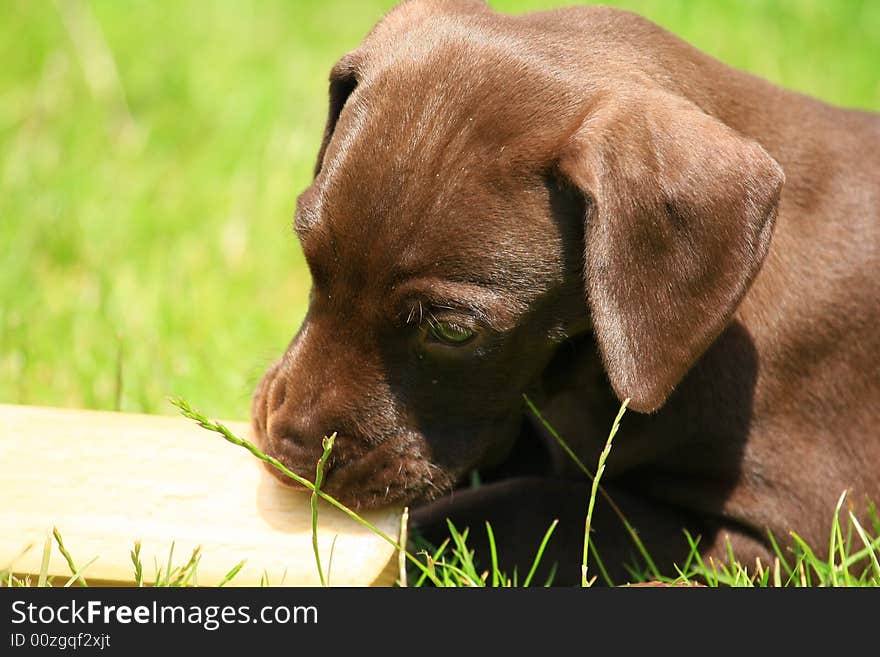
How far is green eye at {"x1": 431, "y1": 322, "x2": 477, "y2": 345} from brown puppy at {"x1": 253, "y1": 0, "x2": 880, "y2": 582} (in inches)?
0.5

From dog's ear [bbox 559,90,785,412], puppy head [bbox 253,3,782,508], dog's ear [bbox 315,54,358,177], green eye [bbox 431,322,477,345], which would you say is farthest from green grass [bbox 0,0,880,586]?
dog's ear [bbox 315,54,358,177]

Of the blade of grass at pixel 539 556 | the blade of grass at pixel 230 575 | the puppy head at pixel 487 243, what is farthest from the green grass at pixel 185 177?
the puppy head at pixel 487 243

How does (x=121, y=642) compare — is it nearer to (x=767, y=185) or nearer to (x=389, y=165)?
(x=389, y=165)

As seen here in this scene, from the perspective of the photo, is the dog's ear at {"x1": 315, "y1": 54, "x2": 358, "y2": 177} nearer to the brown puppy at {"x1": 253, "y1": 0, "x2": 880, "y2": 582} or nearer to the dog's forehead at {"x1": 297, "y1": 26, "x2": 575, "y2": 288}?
the brown puppy at {"x1": 253, "y1": 0, "x2": 880, "y2": 582}

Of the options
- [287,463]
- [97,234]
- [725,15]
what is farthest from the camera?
[725,15]

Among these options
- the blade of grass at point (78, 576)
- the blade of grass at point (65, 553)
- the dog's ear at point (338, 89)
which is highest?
the dog's ear at point (338, 89)

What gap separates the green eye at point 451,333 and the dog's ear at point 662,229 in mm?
303

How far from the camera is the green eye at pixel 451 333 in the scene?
303cm

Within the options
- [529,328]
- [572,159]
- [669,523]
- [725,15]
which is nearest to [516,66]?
[572,159]

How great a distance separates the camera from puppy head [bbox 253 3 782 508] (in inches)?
115

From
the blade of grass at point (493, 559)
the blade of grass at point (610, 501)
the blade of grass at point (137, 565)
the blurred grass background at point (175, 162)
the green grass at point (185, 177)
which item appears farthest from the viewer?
the blurred grass background at point (175, 162)

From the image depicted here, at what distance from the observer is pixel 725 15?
24.7 ft

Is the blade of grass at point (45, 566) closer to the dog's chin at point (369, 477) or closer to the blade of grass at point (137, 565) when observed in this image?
the blade of grass at point (137, 565)

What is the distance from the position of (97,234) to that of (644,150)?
323cm
